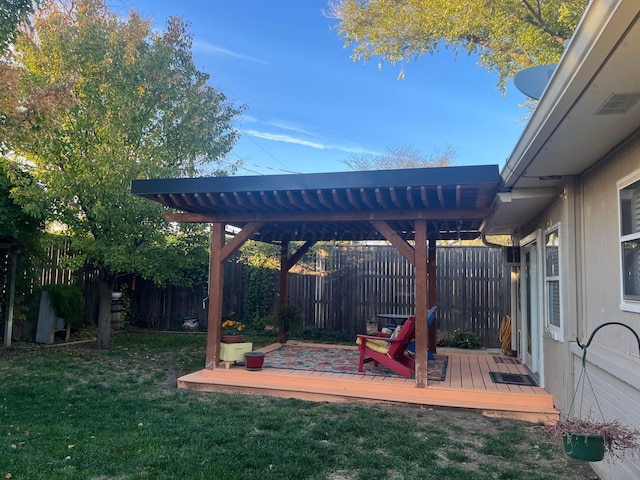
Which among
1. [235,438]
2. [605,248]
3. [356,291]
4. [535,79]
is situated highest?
[535,79]

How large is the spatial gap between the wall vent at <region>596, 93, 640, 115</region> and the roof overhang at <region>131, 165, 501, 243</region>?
1.77 m

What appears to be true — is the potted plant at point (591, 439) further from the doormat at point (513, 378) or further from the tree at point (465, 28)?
the tree at point (465, 28)

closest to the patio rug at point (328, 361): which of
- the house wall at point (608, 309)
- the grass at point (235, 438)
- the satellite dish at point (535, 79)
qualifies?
the grass at point (235, 438)

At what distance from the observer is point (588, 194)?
376cm

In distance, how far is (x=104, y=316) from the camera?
8.16 m

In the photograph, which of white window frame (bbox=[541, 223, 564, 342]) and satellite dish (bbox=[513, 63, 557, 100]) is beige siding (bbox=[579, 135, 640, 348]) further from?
satellite dish (bbox=[513, 63, 557, 100])

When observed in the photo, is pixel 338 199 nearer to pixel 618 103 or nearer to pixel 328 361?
pixel 328 361

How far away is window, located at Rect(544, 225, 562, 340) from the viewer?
14.9 feet

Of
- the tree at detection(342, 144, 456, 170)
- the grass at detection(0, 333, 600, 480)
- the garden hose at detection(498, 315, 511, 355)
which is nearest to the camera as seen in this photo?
the grass at detection(0, 333, 600, 480)

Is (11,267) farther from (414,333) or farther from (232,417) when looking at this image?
(414,333)

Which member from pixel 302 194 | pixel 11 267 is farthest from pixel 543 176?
pixel 11 267

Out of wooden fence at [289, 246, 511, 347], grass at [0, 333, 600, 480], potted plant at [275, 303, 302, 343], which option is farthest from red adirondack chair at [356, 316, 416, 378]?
wooden fence at [289, 246, 511, 347]

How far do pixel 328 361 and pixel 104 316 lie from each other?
4206mm

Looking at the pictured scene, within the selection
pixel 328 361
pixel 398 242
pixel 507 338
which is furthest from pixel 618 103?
pixel 507 338
